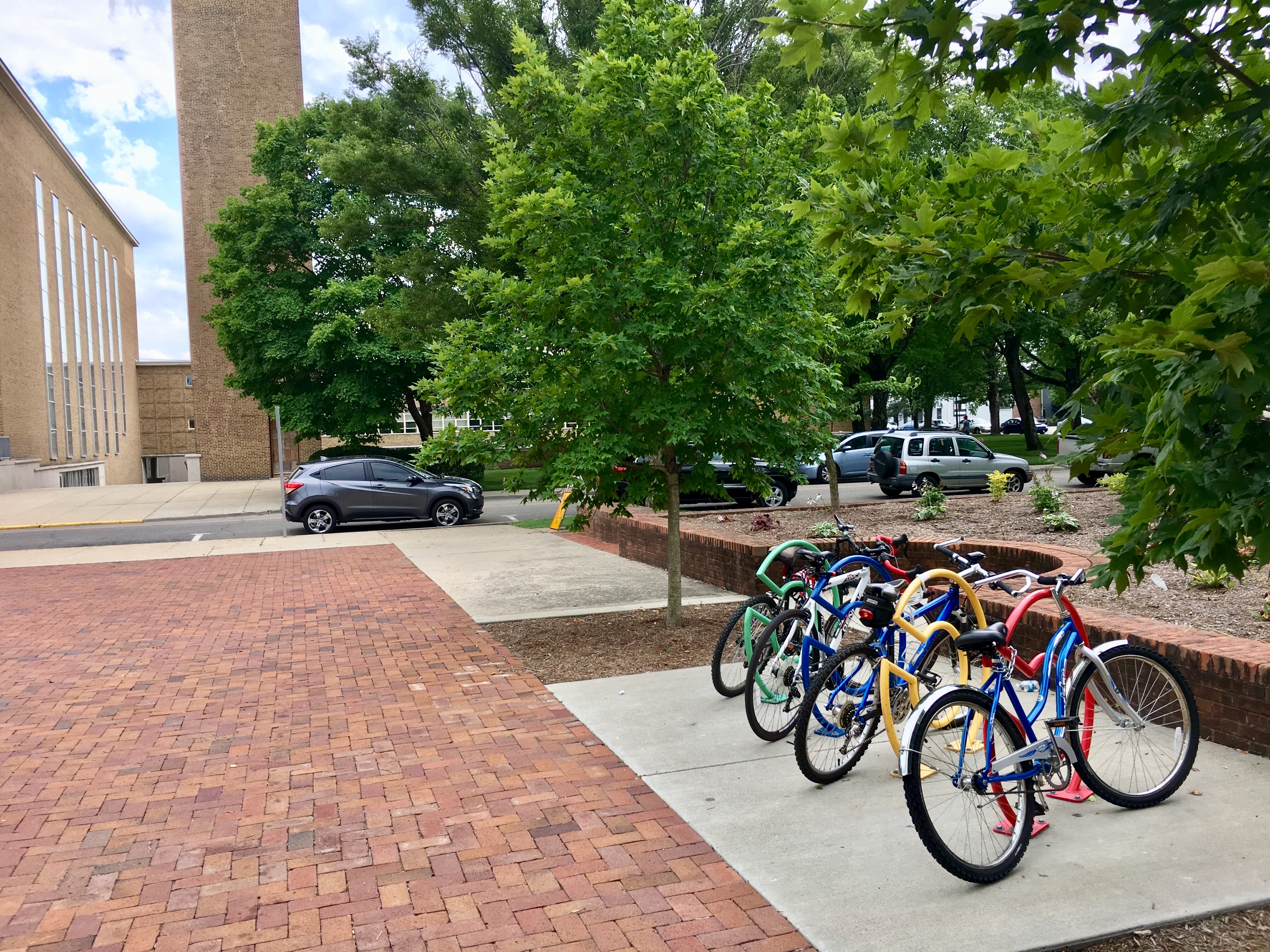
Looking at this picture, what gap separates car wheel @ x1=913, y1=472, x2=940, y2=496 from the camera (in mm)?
24500

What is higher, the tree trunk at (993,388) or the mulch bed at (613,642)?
the tree trunk at (993,388)

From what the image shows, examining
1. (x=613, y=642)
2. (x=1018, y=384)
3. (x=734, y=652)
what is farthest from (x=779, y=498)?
(x=1018, y=384)

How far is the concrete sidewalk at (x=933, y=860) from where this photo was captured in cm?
367

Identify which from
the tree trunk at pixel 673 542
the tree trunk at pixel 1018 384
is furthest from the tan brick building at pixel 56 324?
the tree trunk at pixel 1018 384

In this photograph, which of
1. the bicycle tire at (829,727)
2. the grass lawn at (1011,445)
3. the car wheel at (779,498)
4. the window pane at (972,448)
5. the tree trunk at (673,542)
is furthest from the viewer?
the grass lawn at (1011,445)

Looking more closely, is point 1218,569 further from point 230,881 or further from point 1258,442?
point 230,881

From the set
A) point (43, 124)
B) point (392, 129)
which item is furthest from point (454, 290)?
point (43, 124)

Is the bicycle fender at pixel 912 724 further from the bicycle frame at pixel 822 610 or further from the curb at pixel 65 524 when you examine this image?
the curb at pixel 65 524

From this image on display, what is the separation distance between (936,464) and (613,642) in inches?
711

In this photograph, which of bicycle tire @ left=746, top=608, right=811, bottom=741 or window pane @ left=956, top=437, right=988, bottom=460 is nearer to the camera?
bicycle tire @ left=746, top=608, right=811, bottom=741

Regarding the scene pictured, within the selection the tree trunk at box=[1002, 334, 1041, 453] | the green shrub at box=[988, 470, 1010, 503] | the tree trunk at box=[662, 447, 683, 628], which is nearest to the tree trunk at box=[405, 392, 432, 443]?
the green shrub at box=[988, 470, 1010, 503]

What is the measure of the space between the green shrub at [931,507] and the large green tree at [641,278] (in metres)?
5.48

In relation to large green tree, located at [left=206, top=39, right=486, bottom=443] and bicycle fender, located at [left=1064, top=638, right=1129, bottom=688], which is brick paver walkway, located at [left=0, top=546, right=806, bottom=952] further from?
large green tree, located at [left=206, top=39, right=486, bottom=443]

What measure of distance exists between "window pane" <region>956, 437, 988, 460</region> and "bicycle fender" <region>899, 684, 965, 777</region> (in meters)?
22.6
